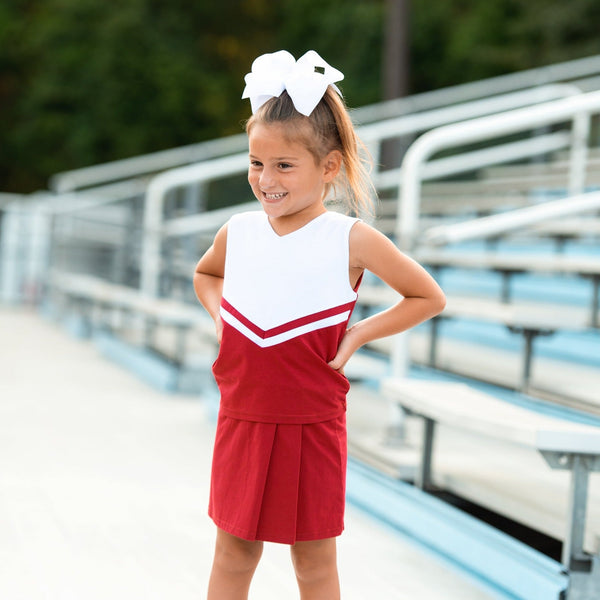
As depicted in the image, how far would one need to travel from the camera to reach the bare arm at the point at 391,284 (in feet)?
6.03

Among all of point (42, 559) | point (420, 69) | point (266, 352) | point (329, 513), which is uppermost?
point (420, 69)

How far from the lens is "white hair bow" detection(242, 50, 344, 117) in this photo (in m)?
1.79

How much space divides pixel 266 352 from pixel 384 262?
0.28 meters

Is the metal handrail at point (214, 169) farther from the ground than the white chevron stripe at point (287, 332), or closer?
farther from the ground

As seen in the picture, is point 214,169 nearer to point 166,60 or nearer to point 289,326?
point 289,326

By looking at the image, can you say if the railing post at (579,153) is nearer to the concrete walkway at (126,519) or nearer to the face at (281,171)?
the concrete walkway at (126,519)

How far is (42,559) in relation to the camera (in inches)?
108

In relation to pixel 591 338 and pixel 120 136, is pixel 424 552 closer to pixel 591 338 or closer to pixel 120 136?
pixel 591 338

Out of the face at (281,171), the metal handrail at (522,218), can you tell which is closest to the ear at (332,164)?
the face at (281,171)

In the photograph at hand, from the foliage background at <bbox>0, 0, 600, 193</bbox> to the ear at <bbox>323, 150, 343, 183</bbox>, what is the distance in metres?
20.6

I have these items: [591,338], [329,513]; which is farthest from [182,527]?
[591,338]

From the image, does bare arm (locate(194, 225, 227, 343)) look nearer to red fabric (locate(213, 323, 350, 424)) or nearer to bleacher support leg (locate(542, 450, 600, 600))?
red fabric (locate(213, 323, 350, 424))

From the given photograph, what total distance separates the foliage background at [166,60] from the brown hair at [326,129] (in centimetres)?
2061

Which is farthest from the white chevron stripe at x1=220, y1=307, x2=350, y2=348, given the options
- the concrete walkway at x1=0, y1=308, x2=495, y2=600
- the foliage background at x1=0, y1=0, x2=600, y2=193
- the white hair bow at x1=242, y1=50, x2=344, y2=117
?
the foliage background at x1=0, y1=0, x2=600, y2=193
